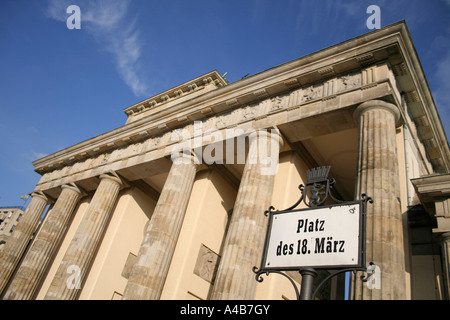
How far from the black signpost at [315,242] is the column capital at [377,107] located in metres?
8.26

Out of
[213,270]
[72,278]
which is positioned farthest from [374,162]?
[72,278]

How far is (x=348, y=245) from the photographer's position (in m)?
2.58

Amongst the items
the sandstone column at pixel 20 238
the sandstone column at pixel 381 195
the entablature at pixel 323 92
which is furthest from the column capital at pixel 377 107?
the sandstone column at pixel 20 238

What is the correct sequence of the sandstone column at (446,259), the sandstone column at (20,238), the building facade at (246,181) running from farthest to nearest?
the sandstone column at (20,238) < the building facade at (246,181) < the sandstone column at (446,259)

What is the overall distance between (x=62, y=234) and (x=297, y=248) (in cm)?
1871

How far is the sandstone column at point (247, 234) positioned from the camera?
32.1ft

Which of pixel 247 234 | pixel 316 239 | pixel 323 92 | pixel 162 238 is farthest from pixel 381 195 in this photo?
pixel 162 238

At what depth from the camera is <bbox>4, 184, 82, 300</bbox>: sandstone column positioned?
16531mm

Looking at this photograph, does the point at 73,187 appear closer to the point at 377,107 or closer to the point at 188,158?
the point at 188,158

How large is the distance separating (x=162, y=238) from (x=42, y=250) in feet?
28.0

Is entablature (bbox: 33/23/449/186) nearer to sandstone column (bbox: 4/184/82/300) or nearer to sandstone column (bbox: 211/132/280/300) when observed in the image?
sandstone column (bbox: 211/132/280/300)

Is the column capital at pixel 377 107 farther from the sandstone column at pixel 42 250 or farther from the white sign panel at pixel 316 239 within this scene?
the sandstone column at pixel 42 250

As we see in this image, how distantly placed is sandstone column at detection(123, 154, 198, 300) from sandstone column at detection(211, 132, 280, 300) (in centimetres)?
306
